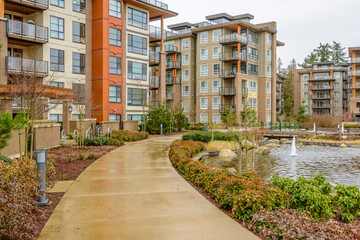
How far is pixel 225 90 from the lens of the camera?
50.6 m

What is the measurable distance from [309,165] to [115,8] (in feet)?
85.1

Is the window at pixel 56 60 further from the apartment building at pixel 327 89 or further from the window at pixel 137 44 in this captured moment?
the apartment building at pixel 327 89

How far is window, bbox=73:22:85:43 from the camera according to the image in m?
31.9

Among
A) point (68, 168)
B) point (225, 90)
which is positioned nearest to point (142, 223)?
point (68, 168)

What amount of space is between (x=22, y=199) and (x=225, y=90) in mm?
46151

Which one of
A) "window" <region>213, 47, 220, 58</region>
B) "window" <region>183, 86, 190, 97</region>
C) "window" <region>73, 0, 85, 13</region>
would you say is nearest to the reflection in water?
"window" <region>73, 0, 85, 13</region>

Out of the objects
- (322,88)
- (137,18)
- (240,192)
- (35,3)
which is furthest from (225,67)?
(240,192)

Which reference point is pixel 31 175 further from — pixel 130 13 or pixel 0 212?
pixel 130 13

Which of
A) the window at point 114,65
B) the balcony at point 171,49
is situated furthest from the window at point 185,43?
the window at point 114,65

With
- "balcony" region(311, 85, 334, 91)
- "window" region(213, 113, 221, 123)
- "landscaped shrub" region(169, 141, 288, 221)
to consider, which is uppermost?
"balcony" region(311, 85, 334, 91)

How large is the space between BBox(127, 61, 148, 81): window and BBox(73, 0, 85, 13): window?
7.34m

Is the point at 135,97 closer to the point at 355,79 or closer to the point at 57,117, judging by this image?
the point at 57,117

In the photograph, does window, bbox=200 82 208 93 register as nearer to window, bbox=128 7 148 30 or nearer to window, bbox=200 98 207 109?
window, bbox=200 98 207 109

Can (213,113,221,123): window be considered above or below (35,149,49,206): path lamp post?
above
